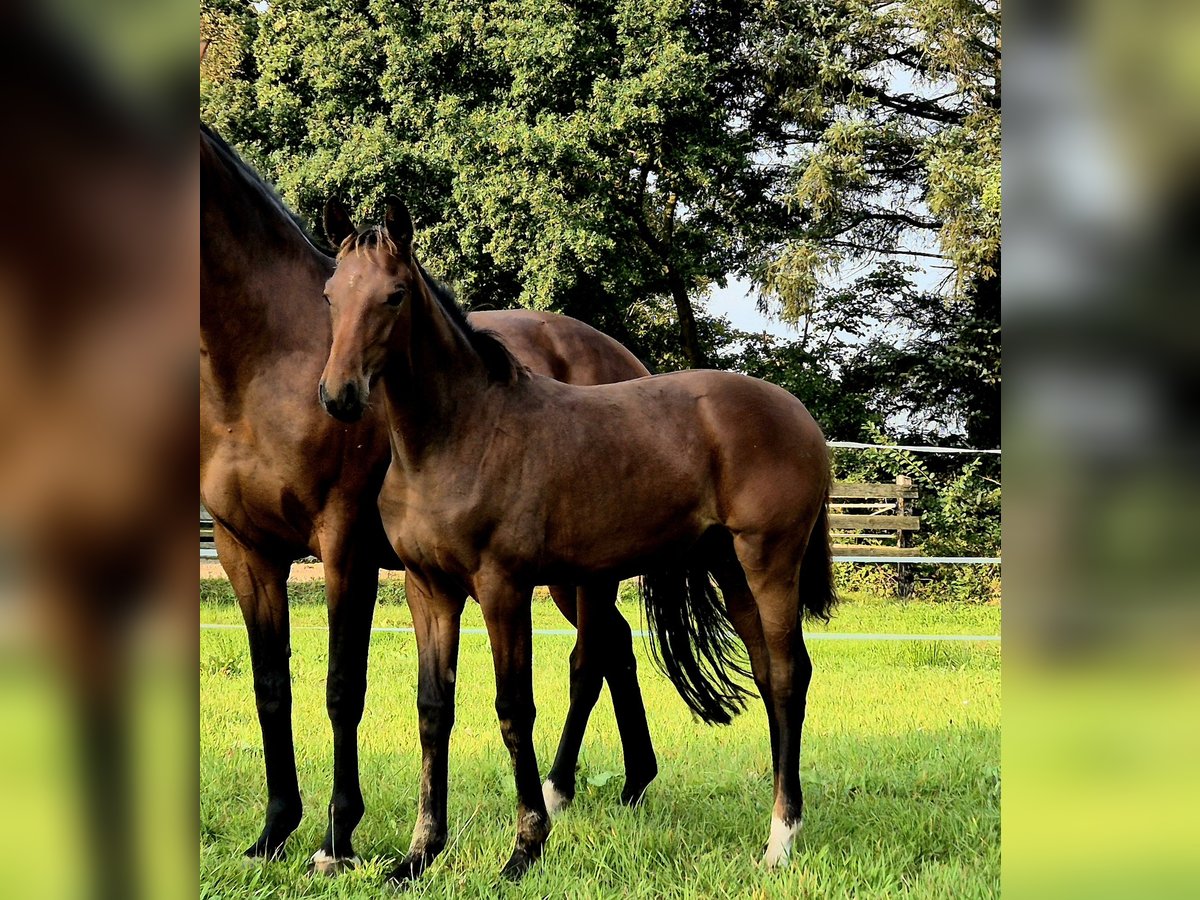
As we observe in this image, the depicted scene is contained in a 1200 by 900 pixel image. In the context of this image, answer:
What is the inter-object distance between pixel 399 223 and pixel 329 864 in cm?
229

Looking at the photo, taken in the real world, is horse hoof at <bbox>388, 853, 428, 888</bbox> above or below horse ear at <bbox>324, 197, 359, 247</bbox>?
below

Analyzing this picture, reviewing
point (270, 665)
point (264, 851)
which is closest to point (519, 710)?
point (270, 665)

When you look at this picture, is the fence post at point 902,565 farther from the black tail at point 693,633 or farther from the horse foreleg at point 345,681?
the horse foreleg at point 345,681

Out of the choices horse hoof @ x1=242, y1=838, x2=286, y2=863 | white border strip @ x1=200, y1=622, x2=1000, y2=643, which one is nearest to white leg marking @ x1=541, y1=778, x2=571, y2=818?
horse hoof @ x1=242, y1=838, x2=286, y2=863

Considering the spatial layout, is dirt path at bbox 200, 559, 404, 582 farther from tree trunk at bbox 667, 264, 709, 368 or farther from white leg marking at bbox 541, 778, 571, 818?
white leg marking at bbox 541, 778, 571, 818

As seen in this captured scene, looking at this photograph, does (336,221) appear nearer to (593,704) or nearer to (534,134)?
(593,704)

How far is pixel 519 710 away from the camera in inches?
153

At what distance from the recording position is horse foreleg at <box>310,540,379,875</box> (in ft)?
13.1
